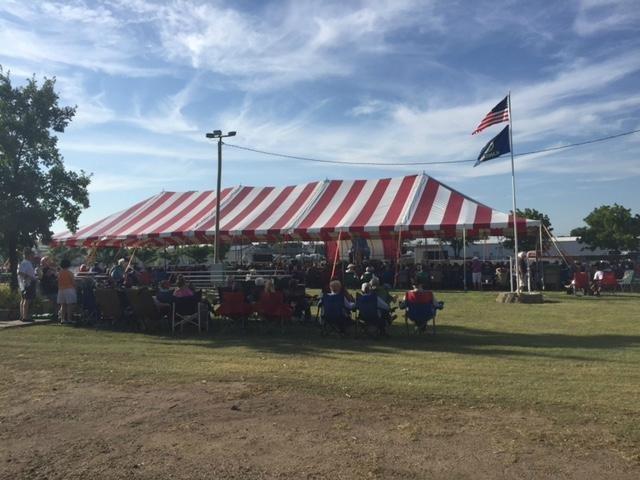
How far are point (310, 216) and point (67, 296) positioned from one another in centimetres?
1091

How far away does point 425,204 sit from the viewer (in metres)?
18.5

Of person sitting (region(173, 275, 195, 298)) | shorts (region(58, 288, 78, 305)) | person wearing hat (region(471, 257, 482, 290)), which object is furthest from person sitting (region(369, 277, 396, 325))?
person wearing hat (region(471, 257, 482, 290))

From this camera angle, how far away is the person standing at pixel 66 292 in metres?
9.62

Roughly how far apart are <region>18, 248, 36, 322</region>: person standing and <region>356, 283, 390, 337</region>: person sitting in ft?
18.5

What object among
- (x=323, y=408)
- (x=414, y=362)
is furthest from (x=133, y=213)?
(x=323, y=408)

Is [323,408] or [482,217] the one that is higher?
[482,217]

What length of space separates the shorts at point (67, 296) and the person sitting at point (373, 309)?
499cm

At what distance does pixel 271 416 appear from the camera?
418 centimetres

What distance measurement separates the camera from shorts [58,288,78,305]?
31.6 ft

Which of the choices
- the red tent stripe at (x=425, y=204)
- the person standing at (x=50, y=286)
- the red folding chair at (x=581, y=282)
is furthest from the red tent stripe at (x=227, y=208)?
the red folding chair at (x=581, y=282)

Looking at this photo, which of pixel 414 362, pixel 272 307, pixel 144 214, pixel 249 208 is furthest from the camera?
pixel 144 214

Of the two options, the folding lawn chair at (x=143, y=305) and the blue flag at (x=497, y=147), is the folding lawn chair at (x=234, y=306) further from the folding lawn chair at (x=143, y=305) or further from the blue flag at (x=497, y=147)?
the blue flag at (x=497, y=147)

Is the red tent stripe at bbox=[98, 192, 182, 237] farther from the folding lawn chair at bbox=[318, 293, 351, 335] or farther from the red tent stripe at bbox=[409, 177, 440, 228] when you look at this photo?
the folding lawn chair at bbox=[318, 293, 351, 335]

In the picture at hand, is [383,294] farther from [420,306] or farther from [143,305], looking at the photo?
[143,305]
